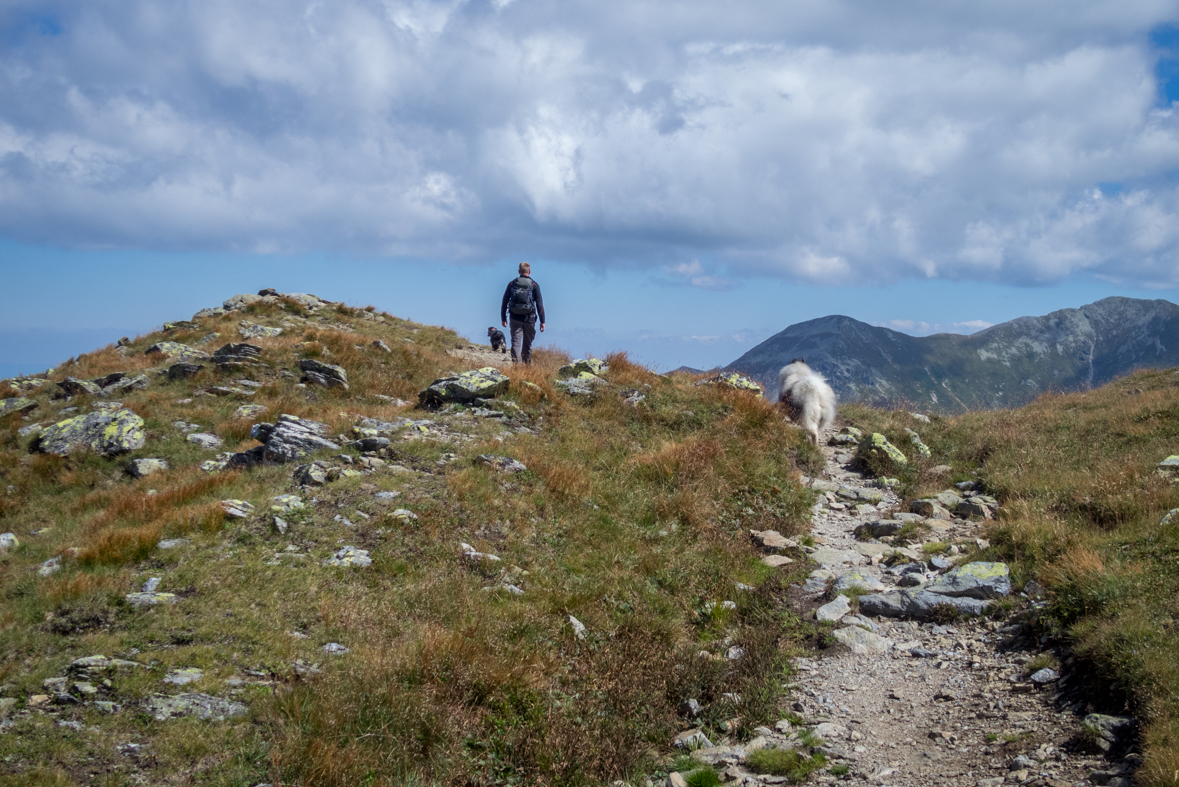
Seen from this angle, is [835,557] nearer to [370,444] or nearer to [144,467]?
[370,444]

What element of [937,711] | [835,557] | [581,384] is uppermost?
[581,384]

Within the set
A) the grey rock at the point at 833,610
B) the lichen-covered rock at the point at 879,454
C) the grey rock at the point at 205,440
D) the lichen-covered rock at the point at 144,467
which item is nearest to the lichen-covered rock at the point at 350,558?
the lichen-covered rock at the point at 144,467

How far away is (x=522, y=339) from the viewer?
62.3ft

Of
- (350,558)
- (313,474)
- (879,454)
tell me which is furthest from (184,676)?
(879,454)

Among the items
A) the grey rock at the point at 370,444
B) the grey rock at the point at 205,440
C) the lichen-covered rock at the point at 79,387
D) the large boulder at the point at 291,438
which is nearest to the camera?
the large boulder at the point at 291,438

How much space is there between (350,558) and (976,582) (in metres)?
7.18

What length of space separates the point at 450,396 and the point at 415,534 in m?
6.29

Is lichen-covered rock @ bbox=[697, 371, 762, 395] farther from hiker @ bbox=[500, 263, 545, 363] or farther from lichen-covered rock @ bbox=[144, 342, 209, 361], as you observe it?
lichen-covered rock @ bbox=[144, 342, 209, 361]

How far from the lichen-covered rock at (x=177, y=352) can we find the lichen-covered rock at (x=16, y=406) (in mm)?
3023

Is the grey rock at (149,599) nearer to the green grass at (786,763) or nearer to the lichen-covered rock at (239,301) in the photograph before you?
the green grass at (786,763)

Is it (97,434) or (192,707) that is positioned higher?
(97,434)

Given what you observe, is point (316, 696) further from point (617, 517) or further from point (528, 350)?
point (528, 350)

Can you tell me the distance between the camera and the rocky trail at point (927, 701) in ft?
15.0

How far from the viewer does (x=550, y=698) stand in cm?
548
